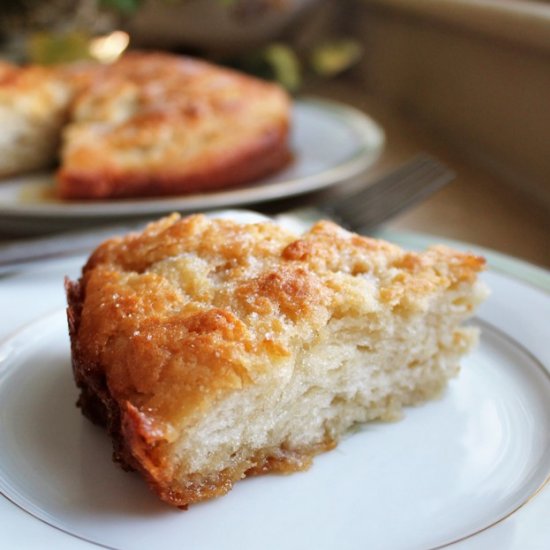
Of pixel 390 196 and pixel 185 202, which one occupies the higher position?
pixel 390 196

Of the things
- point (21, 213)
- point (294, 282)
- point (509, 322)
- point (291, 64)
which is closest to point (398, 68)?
point (291, 64)

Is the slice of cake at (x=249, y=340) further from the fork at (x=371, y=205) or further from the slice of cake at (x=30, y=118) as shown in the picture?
the slice of cake at (x=30, y=118)

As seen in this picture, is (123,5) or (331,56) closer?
(123,5)

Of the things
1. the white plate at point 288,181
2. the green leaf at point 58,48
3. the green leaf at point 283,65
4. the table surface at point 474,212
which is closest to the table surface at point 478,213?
the table surface at point 474,212

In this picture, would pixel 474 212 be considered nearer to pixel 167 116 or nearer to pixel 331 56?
pixel 167 116

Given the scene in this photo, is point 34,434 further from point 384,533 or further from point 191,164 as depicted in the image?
point 191,164

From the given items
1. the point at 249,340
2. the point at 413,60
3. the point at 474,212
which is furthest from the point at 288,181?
A: the point at 413,60

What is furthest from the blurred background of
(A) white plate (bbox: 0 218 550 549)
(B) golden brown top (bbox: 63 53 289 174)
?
(A) white plate (bbox: 0 218 550 549)
